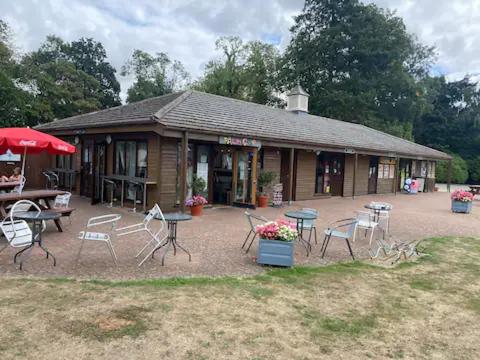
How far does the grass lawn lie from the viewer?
2988 mm

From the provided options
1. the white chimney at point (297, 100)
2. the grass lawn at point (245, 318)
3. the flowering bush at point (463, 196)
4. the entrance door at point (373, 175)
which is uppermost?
the white chimney at point (297, 100)

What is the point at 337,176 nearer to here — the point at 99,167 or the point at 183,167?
the point at 183,167

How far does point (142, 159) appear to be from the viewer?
419 inches

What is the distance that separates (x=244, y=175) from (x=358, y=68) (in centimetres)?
2674

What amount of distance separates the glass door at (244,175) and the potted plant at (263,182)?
0.45m

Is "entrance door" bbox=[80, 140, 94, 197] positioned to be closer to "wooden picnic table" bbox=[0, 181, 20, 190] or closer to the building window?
the building window

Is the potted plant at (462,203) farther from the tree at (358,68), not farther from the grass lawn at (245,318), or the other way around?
the tree at (358,68)

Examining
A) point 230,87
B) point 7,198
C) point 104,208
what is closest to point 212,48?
point 230,87

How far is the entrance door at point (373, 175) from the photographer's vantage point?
19047mm

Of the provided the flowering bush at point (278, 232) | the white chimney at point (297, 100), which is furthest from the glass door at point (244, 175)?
the white chimney at point (297, 100)

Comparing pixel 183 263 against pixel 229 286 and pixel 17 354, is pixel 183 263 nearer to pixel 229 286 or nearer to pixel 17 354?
pixel 229 286

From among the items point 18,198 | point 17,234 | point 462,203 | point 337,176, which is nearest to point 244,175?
point 18,198

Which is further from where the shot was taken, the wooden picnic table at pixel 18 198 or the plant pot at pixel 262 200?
the plant pot at pixel 262 200

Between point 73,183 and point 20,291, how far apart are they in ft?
33.9
